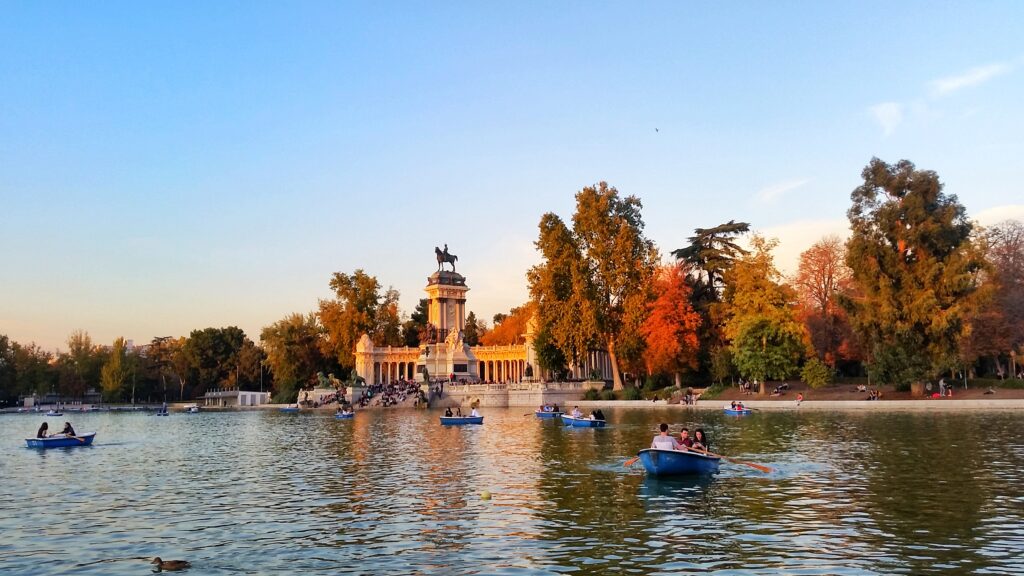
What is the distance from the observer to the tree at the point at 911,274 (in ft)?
185

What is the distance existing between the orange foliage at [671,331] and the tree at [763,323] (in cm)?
368

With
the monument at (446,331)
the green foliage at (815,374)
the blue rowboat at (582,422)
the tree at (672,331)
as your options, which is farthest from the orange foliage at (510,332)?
the blue rowboat at (582,422)

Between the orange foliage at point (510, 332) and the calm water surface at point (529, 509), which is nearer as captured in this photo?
the calm water surface at point (529, 509)

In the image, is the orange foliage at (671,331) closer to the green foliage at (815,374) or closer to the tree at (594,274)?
the tree at (594,274)

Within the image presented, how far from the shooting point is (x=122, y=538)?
55.0 feet

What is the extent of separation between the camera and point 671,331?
72125 millimetres

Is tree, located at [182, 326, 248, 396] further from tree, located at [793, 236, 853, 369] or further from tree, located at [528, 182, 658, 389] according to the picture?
tree, located at [793, 236, 853, 369]

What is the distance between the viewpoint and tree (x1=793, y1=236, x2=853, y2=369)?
239 ft

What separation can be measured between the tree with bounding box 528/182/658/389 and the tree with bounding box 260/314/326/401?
4525 centimetres

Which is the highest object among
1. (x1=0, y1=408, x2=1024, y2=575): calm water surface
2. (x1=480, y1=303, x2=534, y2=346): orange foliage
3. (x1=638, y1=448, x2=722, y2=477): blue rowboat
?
(x1=480, y1=303, x2=534, y2=346): orange foliage

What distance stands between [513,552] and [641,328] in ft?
200

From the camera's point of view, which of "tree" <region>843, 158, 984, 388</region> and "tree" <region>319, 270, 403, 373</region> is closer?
"tree" <region>843, 158, 984, 388</region>

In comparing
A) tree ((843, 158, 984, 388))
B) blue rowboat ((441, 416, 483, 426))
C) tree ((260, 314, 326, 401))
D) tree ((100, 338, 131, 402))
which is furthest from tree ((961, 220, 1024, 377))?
tree ((100, 338, 131, 402))

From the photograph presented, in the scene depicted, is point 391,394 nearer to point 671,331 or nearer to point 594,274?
point 594,274
